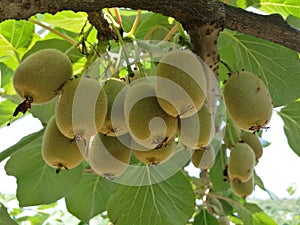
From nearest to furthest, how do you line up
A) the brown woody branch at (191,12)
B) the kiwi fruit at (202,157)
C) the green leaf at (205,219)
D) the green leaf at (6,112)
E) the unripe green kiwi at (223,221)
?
the brown woody branch at (191,12) < the kiwi fruit at (202,157) < the green leaf at (6,112) < the green leaf at (205,219) < the unripe green kiwi at (223,221)

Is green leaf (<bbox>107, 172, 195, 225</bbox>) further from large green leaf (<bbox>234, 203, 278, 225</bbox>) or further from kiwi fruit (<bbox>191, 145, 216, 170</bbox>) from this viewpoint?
large green leaf (<bbox>234, 203, 278, 225</bbox>)

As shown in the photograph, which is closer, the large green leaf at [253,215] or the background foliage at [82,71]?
the background foliage at [82,71]

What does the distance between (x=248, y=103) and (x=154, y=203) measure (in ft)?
1.53

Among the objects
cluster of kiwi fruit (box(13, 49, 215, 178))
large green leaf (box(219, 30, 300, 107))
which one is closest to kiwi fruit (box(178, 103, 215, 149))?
cluster of kiwi fruit (box(13, 49, 215, 178))

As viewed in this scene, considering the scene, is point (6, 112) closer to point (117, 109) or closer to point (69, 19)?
point (69, 19)

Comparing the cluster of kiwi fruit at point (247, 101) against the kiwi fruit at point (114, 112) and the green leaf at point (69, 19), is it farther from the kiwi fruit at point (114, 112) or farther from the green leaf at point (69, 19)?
the green leaf at point (69, 19)

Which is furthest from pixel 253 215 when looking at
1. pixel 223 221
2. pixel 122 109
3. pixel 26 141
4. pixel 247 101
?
pixel 122 109

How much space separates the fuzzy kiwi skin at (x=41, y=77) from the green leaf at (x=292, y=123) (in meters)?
0.89

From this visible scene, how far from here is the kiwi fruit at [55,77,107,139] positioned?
2.37 feet

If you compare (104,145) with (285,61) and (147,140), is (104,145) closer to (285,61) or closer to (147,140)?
(147,140)

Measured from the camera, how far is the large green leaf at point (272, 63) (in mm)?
1144

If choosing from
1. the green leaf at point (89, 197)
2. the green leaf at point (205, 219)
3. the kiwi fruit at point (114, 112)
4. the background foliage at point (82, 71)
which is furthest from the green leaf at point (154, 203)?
the kiwi fruit at point (114, 112)

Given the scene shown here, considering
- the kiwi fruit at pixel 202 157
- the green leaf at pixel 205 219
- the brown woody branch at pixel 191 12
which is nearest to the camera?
the brown woody branch at pixel 191 12

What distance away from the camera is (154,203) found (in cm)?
122
